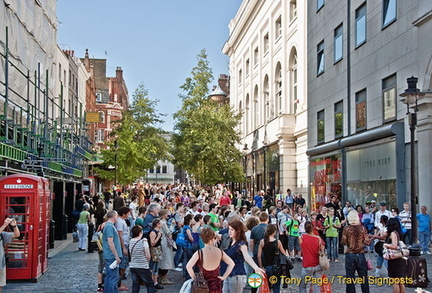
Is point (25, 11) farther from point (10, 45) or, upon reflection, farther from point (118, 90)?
point (118, 90)

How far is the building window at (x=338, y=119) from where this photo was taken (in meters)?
28.8

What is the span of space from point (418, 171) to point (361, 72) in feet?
22.8

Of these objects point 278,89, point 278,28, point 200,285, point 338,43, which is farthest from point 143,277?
point 278,28

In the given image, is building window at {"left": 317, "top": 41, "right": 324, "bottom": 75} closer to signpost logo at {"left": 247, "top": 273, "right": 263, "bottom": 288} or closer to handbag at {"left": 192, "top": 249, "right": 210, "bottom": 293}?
signpost logo at {"left": 247, "top": 273, "right": 263, "bottom": 288}

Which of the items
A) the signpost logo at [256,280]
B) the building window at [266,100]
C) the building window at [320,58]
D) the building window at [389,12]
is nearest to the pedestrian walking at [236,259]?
the signpost logo at [256,280]

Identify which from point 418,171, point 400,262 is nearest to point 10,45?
point 418,171

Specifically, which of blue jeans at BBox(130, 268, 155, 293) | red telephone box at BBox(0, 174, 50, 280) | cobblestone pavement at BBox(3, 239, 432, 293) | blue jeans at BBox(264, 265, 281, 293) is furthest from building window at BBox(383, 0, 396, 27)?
blue jeans at BBox(130, 268, 155, 293)

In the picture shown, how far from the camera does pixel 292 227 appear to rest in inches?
677

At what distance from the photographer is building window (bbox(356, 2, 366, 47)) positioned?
85.6ft

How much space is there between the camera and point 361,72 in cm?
2614

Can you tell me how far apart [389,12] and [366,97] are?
387 cm

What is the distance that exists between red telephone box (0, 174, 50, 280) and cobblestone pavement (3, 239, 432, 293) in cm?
34

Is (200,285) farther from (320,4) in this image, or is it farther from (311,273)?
(320,4)

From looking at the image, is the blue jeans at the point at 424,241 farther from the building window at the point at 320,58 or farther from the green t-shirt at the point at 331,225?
the building window at the point at 320,58
